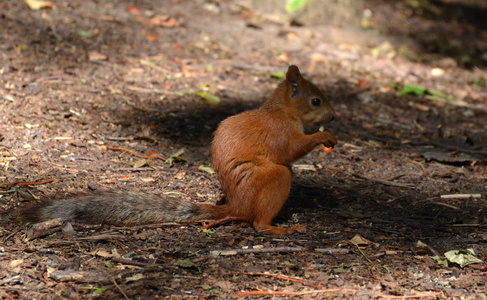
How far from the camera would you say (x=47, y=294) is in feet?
8.29

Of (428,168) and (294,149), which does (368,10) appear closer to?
(428,168)

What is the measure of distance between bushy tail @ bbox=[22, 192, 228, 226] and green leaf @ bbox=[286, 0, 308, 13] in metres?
5.38

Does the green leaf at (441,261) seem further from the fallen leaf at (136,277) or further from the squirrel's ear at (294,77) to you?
the fallen leaf at (136,277)

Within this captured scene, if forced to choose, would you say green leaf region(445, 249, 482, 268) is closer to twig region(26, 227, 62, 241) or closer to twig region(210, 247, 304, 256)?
twig region(210, 247, 304, 256)

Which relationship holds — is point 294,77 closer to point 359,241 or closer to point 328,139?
point 328,139

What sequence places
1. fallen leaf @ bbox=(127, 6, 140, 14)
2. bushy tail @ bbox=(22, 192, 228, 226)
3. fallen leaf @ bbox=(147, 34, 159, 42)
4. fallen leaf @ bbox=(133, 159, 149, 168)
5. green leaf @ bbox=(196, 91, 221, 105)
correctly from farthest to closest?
fallen leaf @ bbox=(127, 6, 140, 14)
fallen leaf @ bbox=(147, 34, 159, 42)
green leaf @ bbox=(196, 91, 221, 105)
fallen leaf @ bbox=(133, 159, 149, 168)
bushy tail @ bbox=(22, 192, 228, 226)

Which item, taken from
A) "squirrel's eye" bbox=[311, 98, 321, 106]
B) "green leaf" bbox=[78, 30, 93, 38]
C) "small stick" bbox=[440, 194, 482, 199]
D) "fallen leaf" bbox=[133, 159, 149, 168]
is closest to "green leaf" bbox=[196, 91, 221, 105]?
"fallen leaf" bbox=[133, 159, 149, 168]

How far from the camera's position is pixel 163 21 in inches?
283

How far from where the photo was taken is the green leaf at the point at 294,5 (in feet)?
26.2

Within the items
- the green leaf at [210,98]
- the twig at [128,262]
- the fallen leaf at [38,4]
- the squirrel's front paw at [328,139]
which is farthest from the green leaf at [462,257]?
the fallen leaf at [38,4]

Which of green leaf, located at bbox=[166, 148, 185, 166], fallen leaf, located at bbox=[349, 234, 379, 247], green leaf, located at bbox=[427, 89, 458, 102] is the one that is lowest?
fallen leaf, located at bbox=[349, 234, 379, 247]

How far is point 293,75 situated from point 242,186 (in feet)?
3.01

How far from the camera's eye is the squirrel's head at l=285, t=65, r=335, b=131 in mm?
3719

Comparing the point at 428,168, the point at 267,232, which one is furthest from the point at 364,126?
the point at 267,232
